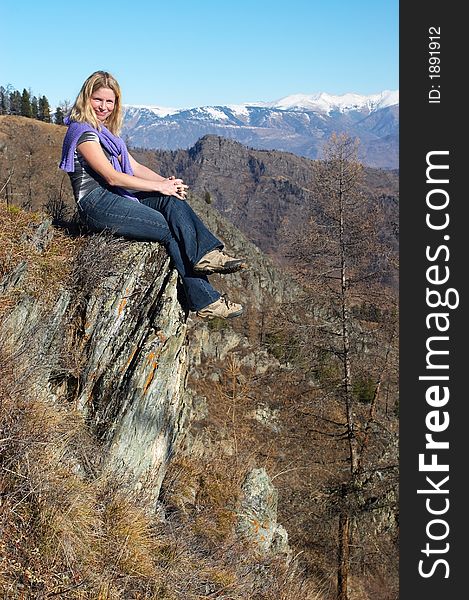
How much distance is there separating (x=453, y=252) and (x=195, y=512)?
3.67 metres

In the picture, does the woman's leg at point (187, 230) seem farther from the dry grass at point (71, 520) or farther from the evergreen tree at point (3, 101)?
the evergreen tree at point (3, 101)

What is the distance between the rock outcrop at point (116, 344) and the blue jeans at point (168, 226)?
0.14 meters

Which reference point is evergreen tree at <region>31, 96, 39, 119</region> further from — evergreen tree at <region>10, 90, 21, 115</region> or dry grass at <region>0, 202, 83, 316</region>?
dry grass at <region>0, 202, 83, 316</region>

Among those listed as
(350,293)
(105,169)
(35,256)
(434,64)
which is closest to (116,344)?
(35,256)

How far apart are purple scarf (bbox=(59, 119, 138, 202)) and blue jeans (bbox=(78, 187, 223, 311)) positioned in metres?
0.21

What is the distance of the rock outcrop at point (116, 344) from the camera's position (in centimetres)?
434

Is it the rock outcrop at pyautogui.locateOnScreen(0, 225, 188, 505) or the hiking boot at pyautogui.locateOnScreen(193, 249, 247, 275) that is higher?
the hiking boot at pyautogui.locateOnScreen(193, 249, 247, 275)

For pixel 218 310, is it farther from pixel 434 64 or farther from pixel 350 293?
pixel 350 293

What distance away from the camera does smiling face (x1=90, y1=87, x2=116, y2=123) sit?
15.0 feet

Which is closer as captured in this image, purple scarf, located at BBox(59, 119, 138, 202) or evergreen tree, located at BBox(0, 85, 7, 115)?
purple scarf, located at BBox(59, 119, 138, 202)

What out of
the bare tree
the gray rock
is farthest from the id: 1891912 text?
the bare tree

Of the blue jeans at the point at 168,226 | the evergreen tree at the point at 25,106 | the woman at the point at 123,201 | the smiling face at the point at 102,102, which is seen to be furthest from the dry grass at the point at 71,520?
the evergreen tree at the point at 25,106

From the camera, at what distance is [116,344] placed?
4.59 m

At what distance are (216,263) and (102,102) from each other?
1.76 metres
